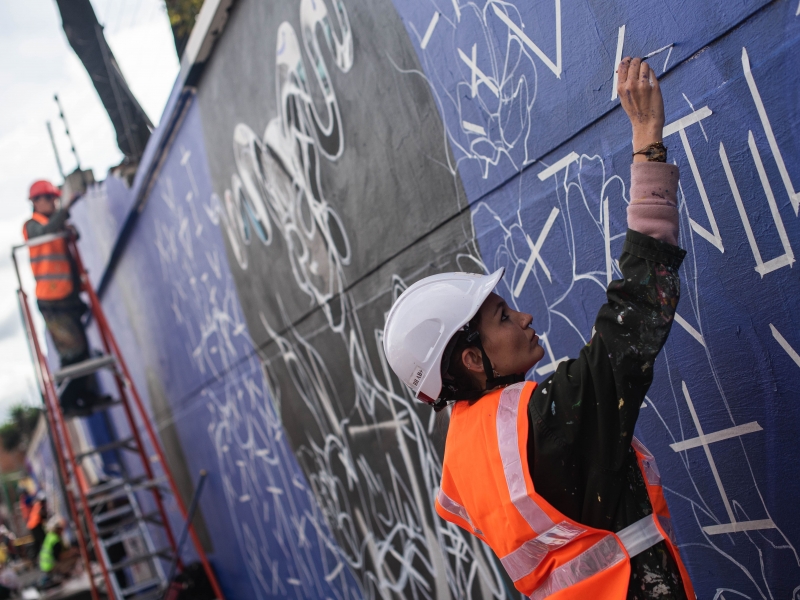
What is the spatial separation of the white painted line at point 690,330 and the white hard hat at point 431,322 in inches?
24.8

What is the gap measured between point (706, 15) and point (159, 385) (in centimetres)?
811

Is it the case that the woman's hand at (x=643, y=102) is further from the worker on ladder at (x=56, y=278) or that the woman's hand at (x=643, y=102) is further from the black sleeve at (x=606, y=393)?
the worker on ladder at (x=56, y=278)

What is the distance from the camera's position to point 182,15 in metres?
7.04

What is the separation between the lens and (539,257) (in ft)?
8.15

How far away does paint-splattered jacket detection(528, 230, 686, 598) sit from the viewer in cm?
Result: 142

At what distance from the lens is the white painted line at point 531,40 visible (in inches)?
85.4

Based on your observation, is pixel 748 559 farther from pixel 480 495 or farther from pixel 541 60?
pixel 541 60

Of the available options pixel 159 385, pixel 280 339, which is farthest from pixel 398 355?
pixel 159 385

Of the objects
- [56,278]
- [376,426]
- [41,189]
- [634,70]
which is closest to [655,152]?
[634,70]

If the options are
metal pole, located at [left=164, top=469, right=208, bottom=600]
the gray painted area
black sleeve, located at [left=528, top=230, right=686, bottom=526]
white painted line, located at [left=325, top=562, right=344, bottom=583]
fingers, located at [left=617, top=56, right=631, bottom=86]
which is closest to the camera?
black sleeve, located at [left=528, top=230, right=686, bottom=526]

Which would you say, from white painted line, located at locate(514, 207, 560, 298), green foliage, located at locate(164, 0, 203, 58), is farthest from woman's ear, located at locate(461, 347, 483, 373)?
green foliage, located at locate(164, 0, 203, 58)

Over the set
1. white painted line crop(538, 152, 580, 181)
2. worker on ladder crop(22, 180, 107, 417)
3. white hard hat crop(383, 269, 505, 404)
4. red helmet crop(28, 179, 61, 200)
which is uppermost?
red helmet crop(28, 179, 61, 200)

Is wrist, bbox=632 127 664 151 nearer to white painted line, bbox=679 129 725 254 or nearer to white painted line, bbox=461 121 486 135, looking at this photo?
white painted line, bbox=679 129 725 254

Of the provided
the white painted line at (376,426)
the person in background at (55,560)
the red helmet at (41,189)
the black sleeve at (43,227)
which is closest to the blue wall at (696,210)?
the white painted line at (376,426)
